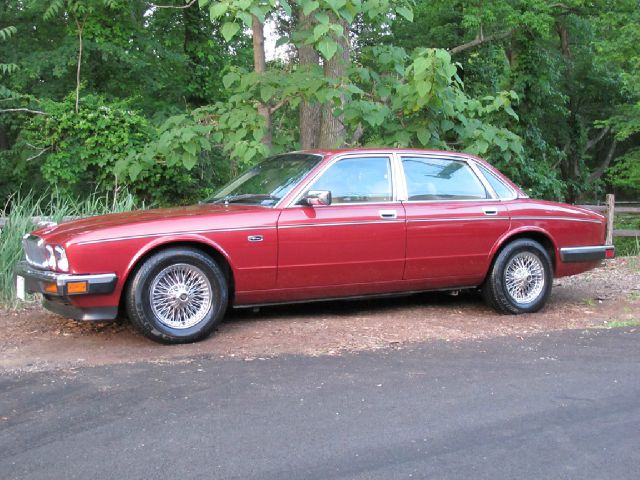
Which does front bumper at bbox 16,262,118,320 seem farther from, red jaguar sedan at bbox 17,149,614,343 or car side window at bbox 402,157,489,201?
car side window at bbox 402,157,489,201

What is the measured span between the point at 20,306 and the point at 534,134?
21.5 meters

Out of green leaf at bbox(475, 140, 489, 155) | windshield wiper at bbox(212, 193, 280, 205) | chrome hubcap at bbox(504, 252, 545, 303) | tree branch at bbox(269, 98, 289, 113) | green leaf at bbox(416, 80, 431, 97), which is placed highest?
green leaf at bbox(416, 80, 431, 97)

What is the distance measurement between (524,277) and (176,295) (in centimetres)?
348

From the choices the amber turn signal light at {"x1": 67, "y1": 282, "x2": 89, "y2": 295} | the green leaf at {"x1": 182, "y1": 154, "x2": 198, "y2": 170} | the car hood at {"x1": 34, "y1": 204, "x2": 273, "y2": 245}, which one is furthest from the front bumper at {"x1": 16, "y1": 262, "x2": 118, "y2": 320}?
the green leaf at {"x1": 182, "y1": 154, "x2": 198, "y2": 170}

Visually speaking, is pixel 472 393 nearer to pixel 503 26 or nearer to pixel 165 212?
pixel 165 212

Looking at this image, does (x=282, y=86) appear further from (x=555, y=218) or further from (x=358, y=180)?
(x=555, y=218)

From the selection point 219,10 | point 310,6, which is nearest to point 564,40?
point 310,6

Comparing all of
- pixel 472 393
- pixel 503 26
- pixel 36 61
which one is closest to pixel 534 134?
pixel 503 26

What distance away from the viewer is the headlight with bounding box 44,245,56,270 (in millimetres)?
5938

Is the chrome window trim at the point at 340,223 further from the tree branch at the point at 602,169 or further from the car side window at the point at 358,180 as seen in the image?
the tree branch at the point at 602,169

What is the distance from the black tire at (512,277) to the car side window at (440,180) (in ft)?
2.05

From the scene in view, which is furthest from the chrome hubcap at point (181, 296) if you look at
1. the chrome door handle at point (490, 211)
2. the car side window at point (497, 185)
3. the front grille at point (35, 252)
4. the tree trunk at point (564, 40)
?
the tree trunk at point (564, 40)

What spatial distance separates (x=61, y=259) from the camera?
5855mm

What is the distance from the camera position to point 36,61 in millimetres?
→ 17359
